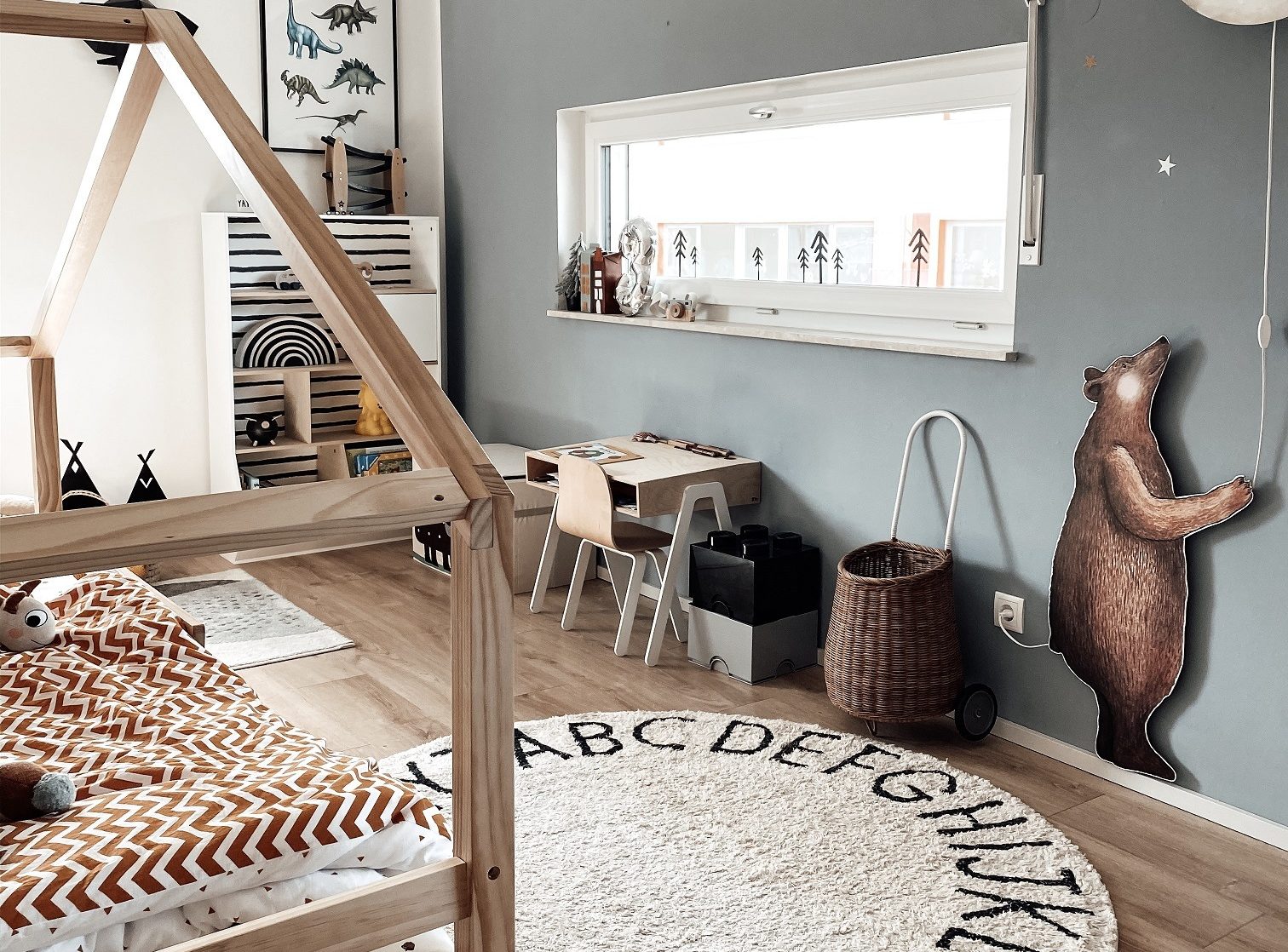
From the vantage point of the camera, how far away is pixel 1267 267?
2480mm

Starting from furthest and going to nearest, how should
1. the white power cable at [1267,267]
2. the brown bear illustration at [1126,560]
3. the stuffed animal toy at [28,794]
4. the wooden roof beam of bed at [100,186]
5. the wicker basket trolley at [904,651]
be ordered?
the wicker basket trolley at [904,651]
the brown bear illustration at [1126,560]
the white power cable at [1267,267]
the wooden roof beam of bed at [100,186]
the stuffed animal toy at [28,794]

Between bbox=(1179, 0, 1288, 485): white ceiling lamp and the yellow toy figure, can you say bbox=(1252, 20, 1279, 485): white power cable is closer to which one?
bbox=(1179, 0, 1288, 485): white ceiling lamp

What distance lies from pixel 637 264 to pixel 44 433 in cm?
210

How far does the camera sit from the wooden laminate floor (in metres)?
2.37

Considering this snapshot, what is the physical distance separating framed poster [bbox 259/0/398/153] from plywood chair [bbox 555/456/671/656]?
2.14 m

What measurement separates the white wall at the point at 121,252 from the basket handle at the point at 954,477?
2936 millimetres

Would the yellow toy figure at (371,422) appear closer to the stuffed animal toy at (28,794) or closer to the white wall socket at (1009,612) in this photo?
the white wall socket at (1009,612)

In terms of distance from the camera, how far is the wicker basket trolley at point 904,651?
9.87 feet

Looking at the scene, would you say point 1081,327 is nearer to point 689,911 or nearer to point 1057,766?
point 1057,766

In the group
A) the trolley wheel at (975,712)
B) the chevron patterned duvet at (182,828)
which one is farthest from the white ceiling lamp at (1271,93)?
the chevron patterned duvet at (182,828)

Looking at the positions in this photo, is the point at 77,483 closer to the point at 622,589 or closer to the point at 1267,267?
the point at 622,589

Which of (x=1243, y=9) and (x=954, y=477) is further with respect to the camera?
(x=954, y=477)

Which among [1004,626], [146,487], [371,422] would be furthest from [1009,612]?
[146,487]

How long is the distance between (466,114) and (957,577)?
2.95 meters
